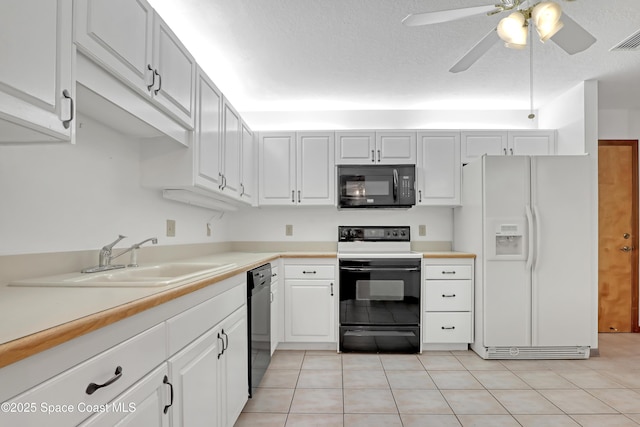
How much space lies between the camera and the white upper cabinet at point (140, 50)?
4.28ft

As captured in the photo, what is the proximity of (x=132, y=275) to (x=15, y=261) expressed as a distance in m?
0.55

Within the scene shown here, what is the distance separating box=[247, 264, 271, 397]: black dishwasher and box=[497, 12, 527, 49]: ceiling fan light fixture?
6.04 feet

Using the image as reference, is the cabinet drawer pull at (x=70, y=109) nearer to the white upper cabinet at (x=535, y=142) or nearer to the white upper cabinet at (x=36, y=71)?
the white upper cabinet at (x=36, y=71)

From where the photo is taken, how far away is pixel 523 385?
274 cm

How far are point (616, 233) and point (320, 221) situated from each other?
325 cm

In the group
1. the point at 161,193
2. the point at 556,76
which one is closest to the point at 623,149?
the point at 556,76

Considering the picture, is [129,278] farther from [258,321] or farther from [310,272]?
[310,272]

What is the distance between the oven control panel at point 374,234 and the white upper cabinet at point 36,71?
124 inches

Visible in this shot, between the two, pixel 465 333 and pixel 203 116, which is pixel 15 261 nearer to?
pixel 203 116

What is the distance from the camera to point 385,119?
4.27m

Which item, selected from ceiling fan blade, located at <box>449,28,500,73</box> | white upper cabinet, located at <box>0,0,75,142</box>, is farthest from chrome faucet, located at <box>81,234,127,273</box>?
ceiling fan blade, located at <box>449,28,500,73</box>

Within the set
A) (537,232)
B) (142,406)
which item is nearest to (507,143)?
(537,232)

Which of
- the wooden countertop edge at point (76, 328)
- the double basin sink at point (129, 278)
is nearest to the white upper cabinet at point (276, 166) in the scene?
the double basin sink at point (129, 278)

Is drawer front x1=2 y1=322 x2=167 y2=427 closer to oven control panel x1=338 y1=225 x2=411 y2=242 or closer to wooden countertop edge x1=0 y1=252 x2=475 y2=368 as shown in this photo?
wooden countertop edge x1=0 y1=252 x2=475 y2=368
